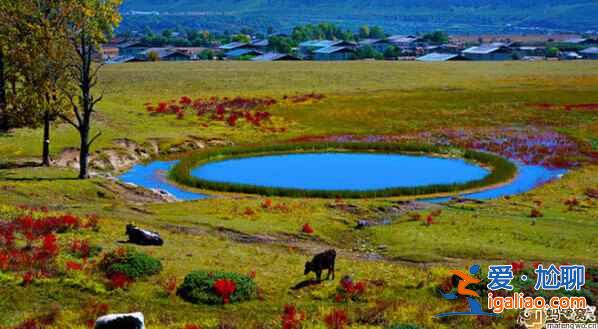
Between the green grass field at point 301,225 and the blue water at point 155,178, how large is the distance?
239 cm

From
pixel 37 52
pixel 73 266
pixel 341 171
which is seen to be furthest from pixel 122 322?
pixel 341 171

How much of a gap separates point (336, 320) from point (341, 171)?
36279mm

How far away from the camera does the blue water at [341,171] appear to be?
52.2 metres

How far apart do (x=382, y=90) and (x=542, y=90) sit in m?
25.4

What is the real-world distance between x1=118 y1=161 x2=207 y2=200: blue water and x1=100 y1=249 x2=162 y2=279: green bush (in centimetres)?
2252

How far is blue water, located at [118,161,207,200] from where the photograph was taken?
4956cm

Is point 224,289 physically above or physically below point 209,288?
above

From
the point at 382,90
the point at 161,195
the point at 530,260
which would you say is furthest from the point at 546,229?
the point at 382,90

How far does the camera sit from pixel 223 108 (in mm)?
89688

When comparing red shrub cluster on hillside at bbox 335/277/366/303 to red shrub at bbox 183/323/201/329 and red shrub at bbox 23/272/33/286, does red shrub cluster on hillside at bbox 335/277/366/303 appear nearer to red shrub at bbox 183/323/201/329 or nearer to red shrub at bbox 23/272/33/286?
red shrub at bbox 183/323/201/329

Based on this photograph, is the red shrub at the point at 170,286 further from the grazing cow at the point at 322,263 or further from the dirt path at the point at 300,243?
the dirt path at the point at 300,243

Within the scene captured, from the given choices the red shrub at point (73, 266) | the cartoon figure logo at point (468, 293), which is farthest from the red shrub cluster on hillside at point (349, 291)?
the red shrub at point (73, 266)

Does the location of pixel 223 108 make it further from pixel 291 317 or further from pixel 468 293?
pixel 291 317

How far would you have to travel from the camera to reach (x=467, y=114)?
90.0 m
